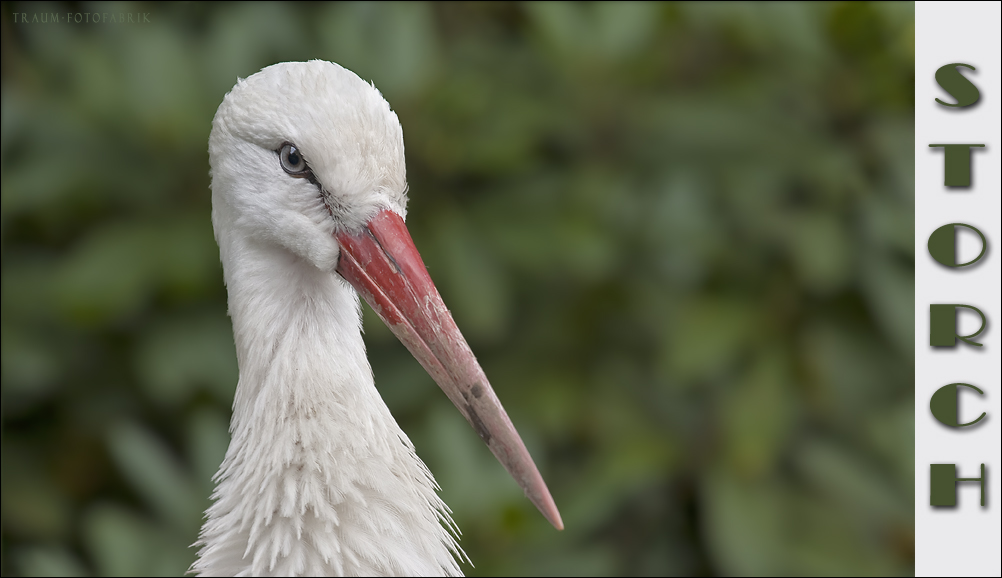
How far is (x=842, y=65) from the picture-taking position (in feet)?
6.39

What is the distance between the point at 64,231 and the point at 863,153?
1676 millimetres

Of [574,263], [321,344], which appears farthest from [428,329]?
[574,263]

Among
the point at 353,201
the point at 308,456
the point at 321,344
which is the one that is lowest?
the point at 308,456

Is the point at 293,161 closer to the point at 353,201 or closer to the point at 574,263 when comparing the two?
the point at 353,201

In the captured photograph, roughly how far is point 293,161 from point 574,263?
95 cm

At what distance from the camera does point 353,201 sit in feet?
2.94

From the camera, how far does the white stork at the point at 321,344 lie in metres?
0.89

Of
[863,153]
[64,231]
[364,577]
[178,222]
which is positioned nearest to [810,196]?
[863,153]

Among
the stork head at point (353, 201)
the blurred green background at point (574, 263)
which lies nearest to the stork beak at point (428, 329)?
the stork head at point (353, 201)

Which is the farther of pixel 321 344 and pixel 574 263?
pixel 574 263

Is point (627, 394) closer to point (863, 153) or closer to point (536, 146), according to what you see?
point (536, 146)

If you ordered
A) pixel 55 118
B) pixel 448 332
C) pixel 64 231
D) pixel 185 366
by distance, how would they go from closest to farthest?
pixel 448 332
pixel 185 366
pixel 55 118
pixel 64 231

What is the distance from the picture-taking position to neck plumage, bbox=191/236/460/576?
35.6 inches

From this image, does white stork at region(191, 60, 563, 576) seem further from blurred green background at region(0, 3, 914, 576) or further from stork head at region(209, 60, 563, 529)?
blurred green background at region(0, 3, 914, 576)
